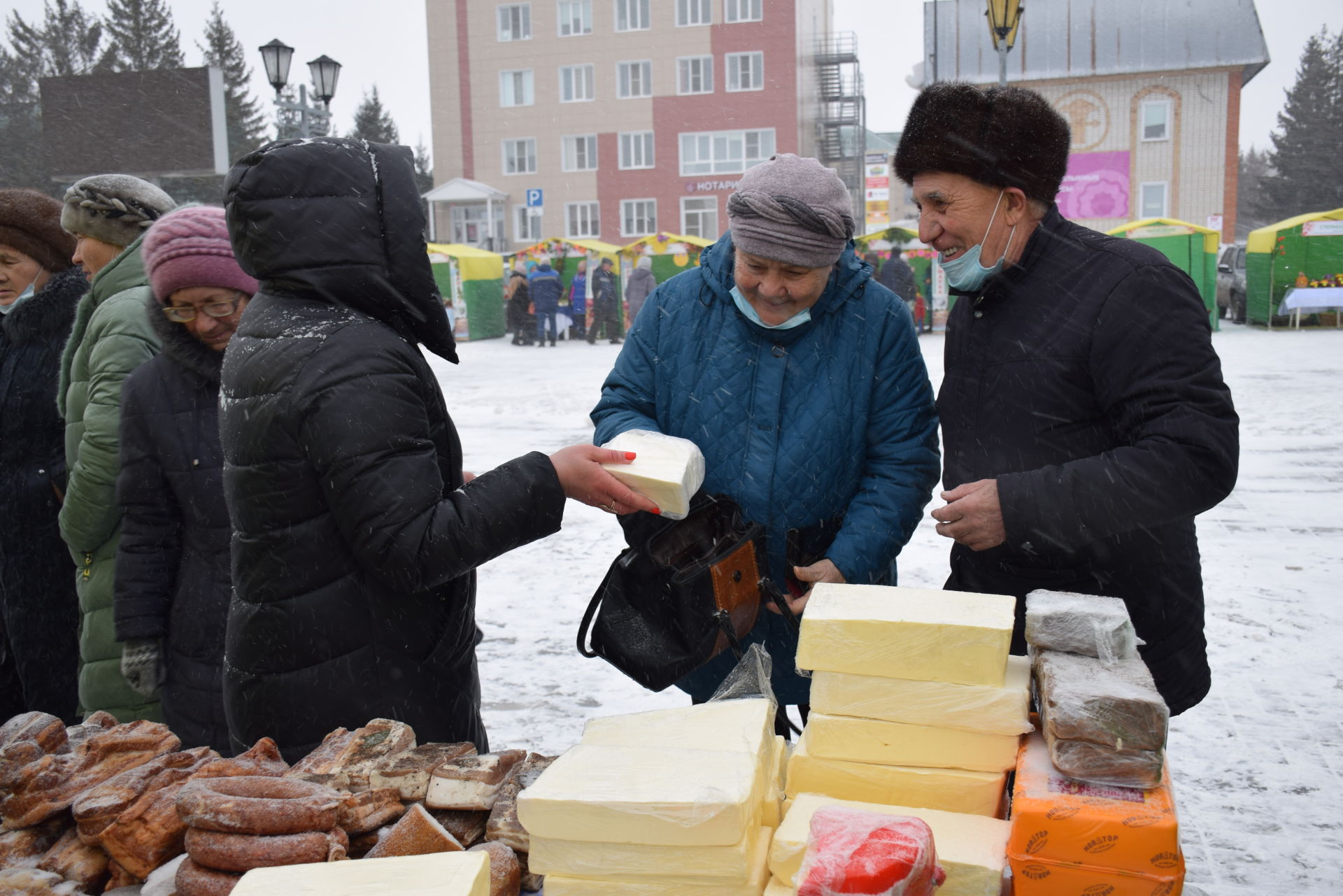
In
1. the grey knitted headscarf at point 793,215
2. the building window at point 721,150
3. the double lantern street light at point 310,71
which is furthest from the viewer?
the building window at point 721,150

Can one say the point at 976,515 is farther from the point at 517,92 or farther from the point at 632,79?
the point at 517,92

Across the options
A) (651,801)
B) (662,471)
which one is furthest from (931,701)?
(662,471)

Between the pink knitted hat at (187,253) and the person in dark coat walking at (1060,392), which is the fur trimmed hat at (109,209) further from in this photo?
the person in dark coat walking at (1060,392)

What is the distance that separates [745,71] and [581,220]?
9858 millimetres

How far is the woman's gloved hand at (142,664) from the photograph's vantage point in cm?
279

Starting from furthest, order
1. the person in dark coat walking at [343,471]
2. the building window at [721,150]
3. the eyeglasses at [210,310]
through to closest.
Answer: the building window at [721,150]
the eyeglasses at [210,310]
the person in dark coat walking at [343,471]

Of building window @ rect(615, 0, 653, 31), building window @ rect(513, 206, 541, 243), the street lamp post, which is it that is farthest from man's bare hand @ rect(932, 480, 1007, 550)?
building window @ rect(615, 0, 653, 31)

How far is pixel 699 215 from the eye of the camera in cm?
4553

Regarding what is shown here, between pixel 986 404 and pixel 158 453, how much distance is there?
219 cm

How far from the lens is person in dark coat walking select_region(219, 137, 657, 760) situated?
6.15 ft

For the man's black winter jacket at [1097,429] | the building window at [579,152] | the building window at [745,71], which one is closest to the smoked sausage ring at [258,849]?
the man's black winter jacket at [1097,429]

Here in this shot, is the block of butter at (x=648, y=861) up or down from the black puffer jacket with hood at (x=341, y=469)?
down

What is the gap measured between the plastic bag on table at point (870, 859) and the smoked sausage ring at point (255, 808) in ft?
2.54

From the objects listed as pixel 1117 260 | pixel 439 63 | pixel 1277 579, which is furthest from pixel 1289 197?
pixel 1117 260
